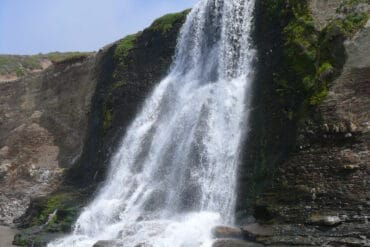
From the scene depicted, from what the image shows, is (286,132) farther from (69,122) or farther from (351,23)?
(69,122)

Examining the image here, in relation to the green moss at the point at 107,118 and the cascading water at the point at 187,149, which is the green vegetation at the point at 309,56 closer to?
the cascading water at the point at 187,149

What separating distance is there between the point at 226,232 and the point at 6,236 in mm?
12657

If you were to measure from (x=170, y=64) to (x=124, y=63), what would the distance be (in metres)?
4.78

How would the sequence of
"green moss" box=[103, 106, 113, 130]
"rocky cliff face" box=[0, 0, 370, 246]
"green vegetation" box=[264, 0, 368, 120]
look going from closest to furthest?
1. "rocky cliff face" box=[0, 0, 370, 246]
2. "green vegetation" box=[264, 0, 368, 120]
3. "green moss" box=[103, 106, 113, 130]

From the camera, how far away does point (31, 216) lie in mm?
25750

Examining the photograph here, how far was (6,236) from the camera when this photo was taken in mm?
23719

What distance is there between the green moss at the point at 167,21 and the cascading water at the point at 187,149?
1647mm

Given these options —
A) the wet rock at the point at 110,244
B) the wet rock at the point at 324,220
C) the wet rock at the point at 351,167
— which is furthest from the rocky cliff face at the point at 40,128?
the wet rock at the point at 351,167

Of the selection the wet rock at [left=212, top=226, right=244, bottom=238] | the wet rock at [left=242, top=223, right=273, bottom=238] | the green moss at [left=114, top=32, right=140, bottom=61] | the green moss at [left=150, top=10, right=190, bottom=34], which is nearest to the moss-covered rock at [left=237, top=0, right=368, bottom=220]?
the wet rock at [left=212, top=226, right=244, bottom=238]

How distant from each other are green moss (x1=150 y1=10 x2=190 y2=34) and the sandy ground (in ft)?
39.1

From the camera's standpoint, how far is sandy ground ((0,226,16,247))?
21656mm

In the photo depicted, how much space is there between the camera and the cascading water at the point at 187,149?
17206 mm

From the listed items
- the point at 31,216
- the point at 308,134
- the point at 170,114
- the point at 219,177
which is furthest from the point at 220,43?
the point at 31,216

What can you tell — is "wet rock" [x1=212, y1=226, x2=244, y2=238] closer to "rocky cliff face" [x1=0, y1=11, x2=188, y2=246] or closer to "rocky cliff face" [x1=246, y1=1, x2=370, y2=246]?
"rocky cliff face" [x1=246, y1=1, x2=370, y2=246]
